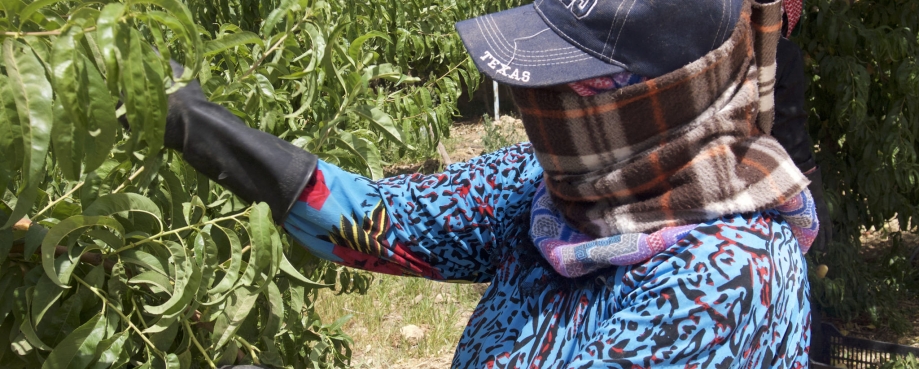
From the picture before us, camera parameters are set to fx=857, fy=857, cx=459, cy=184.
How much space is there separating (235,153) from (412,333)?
2940mm

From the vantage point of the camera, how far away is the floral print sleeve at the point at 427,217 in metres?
1.44

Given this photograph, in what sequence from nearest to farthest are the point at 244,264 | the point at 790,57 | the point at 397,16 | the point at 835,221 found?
the point at 244,264, the point at 790,57, the point at 397,16, the point at 835,221

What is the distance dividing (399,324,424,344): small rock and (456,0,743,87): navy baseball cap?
118 inches

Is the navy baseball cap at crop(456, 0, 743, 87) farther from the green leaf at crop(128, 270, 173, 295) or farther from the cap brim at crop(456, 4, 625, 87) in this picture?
the green leaf at crop(128, 270, 173, 295)

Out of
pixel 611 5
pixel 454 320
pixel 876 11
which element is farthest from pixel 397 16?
pixel 611 5

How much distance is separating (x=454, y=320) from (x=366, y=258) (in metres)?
2.76

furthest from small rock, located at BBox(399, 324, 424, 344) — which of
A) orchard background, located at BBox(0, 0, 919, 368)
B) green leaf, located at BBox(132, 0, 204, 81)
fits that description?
green leaf, located at BBox(132, 0, 204, 81)

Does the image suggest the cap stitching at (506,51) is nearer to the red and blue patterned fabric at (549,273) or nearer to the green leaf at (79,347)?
the red and blue patterned fabric at (549,273)

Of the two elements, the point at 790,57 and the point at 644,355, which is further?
the point at 790,57

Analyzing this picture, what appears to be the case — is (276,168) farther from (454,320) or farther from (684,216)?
(454,320)

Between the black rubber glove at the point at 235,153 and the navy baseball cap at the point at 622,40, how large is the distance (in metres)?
0.35

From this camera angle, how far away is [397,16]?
11.8 feet

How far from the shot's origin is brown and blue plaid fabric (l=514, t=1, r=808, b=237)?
1.15 m

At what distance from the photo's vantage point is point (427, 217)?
152cm
